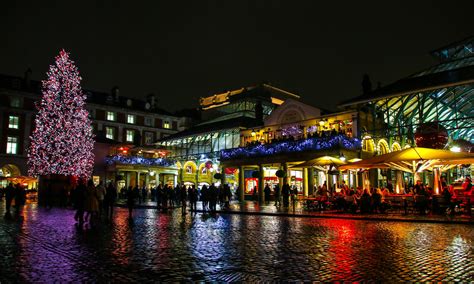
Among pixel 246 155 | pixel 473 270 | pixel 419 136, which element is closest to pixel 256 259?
pixel 473 270

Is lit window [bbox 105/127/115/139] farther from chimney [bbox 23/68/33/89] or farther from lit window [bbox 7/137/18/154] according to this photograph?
lit window [bbox 7/137/18/154]

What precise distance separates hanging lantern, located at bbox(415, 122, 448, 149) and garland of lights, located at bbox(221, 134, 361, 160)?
7285 mm

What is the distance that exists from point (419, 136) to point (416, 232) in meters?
10.4

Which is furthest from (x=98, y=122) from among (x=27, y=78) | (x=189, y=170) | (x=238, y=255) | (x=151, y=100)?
(x=238, y=255)

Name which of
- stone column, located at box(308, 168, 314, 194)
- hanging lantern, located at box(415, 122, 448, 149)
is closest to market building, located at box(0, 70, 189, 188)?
stone column, located at box(308, 168, 314, 194)

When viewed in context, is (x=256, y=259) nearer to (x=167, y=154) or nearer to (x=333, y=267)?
(x=333, y=267)

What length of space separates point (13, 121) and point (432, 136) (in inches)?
2234

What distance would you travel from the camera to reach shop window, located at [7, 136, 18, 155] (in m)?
56.8

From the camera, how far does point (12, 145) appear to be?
187ft

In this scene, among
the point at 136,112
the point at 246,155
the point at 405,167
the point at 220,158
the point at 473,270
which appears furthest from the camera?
the point at 136,112

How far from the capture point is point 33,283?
6301 mm

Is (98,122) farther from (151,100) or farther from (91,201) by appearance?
(91,201)

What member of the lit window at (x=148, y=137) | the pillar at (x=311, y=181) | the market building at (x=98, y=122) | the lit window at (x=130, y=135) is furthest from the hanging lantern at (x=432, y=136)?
the lit window at (x=148, y=137)

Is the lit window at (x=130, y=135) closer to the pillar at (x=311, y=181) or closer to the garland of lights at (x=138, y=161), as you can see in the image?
the garland of lights at (x=138, y=161)
